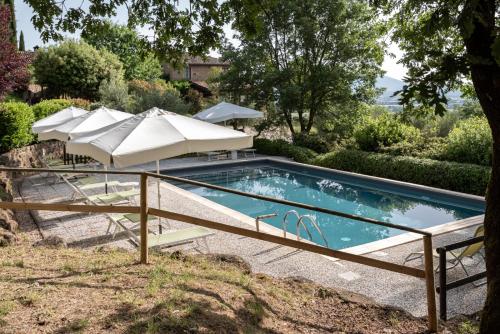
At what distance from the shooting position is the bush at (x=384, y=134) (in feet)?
53.3

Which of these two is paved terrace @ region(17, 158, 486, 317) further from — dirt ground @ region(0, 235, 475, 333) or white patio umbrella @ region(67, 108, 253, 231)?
white patio umbrella @ region(67, 108, 253, 231)

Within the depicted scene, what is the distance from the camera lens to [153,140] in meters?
6.90

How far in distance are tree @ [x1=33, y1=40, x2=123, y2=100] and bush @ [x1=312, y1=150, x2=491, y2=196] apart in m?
22.6

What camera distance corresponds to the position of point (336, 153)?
16.6m

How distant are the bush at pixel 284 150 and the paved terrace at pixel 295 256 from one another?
25.7 ft

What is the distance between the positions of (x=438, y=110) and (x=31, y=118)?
1726cm

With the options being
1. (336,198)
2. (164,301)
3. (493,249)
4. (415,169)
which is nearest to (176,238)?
(164,301)

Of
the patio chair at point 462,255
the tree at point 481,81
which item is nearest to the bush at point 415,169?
the patio chair at point 462,255

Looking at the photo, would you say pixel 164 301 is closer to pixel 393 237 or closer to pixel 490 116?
pixel 490 116

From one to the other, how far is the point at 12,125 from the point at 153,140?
1057 centimetres

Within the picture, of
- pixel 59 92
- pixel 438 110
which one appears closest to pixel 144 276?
pixel 438 110

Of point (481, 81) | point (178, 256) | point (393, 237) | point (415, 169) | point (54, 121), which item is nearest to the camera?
point (481, 81)

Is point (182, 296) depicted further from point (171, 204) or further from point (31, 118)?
point (31, 118)

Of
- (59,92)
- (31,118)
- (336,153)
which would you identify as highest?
(59,92)
